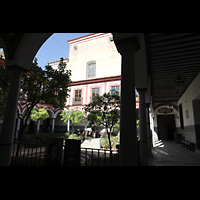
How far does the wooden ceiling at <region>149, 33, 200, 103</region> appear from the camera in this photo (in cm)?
505

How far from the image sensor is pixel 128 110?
2.70 meters

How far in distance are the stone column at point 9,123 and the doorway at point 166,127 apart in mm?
21774

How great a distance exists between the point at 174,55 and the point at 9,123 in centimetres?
686

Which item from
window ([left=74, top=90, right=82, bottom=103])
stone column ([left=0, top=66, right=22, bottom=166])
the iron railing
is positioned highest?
window ([left=74, top=90, right=82, bottom=103])

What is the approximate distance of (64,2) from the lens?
79.3 inches

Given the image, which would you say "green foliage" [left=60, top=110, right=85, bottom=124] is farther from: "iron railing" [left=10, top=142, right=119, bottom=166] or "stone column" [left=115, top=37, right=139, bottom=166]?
"stone column" [left=115, top=37, right=139, bottom=166]

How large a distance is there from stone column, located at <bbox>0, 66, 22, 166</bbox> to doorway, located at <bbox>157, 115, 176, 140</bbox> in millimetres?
21774

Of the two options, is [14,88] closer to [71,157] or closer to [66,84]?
[71,157]

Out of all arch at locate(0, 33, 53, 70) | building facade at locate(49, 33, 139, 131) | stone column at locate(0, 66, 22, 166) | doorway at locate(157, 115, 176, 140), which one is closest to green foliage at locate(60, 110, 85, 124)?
building facade at locate(49, 33, 139, 131)

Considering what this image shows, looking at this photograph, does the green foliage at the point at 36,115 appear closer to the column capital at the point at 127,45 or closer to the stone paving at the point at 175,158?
the stone paving at the point at 175,158

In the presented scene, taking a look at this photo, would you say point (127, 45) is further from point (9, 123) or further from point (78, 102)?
point (78, 102)

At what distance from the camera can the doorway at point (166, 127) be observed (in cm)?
2181

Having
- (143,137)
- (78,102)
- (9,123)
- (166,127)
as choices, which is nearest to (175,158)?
(143,137)

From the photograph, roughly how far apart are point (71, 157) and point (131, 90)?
265cm
